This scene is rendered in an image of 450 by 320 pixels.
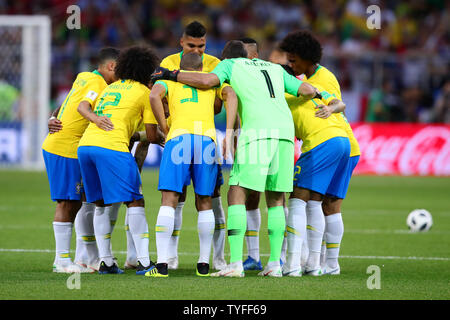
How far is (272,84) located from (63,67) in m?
16.2

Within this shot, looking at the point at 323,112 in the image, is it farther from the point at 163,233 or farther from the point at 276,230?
the point at 163,233

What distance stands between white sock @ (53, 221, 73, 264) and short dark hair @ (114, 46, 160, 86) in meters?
1.53

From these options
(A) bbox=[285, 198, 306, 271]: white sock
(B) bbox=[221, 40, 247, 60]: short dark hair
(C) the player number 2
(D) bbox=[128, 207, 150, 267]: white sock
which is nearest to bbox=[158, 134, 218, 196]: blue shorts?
(D) bbox=[128, 207, 150, 267]: white sock

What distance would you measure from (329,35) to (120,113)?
17.5 m

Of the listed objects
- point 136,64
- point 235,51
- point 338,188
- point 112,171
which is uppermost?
point 235,51

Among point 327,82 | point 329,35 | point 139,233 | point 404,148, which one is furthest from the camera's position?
point 329,35

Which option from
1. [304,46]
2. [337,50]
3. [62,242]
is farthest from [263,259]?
[337,50]

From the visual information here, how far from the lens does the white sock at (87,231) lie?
25.0ft

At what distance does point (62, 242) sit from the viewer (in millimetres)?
7414

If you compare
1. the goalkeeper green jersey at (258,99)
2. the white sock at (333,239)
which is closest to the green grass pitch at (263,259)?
the white sock at (333,239)

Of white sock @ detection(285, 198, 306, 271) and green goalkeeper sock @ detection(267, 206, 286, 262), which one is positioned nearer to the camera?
green goalkeeper sock @ detection(267, 206, 286, 262)

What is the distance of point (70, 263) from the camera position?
24.1 feet

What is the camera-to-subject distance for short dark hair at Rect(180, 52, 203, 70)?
7055mm

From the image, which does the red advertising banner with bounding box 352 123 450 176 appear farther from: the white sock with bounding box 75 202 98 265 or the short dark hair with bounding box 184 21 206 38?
the white sock with bounding box 75 202 98 265
